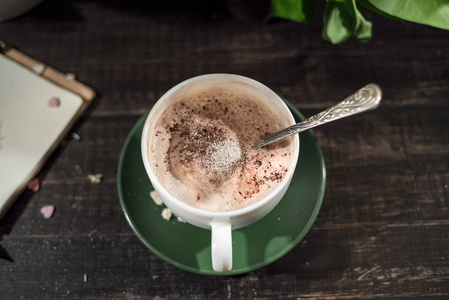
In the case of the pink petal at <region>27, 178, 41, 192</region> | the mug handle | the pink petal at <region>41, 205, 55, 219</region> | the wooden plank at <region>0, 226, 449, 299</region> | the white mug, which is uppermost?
the white mug

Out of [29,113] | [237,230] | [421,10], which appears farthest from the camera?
[29,113]

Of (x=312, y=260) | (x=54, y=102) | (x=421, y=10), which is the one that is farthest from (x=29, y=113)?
(x=421, y=10)

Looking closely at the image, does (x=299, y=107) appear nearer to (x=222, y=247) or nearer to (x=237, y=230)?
(x=237, y=230)

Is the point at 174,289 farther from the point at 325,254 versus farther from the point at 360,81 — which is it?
the point at 360,81

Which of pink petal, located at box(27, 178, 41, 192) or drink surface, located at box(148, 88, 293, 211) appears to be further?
pink petal, located at box(27, 178, 41, 192)

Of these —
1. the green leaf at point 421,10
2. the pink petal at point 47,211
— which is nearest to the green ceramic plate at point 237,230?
the pink petal at point 47,211

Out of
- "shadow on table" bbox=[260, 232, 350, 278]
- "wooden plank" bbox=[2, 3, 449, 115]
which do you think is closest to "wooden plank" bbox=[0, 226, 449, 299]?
"shadow on table" bbox=[260, 232, 350, 278]

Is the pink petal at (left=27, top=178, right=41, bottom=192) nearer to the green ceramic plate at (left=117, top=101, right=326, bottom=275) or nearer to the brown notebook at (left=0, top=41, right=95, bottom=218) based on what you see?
the brown notebook at (left=0, top=41, right=95, bottom=218)
